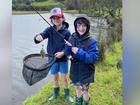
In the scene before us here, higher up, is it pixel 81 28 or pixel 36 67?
pixel 81 28

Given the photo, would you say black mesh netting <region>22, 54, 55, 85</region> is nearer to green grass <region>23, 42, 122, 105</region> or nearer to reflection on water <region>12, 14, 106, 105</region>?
reflection on water <region>12, 14, 106, 105</region>

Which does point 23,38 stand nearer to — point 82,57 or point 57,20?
point 57,20

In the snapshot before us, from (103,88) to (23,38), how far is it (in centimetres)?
55

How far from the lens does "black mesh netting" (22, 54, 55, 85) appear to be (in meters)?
1.45

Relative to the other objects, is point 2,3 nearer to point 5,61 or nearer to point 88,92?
point 5,61

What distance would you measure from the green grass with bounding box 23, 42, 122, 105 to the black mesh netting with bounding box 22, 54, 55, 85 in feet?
0.62

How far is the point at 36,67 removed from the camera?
1.46m

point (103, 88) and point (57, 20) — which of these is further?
point (103, 88)

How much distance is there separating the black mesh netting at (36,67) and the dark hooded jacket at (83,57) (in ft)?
0.38

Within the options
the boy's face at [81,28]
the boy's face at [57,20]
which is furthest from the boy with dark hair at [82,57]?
the boy's face at [57,20]

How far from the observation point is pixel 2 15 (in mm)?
1098

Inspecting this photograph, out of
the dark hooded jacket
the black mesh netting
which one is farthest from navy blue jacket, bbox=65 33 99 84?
the black mesh netting

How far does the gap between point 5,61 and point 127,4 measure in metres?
0.52

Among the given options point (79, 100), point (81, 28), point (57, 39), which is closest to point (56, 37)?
point (57, 39)
